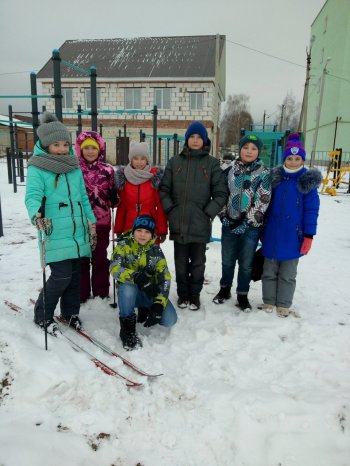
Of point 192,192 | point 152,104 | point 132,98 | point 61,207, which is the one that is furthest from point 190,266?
point 132,98

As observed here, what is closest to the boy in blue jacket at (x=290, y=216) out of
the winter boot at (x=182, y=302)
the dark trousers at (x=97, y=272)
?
A: the winter boot at (x=182, y=302)

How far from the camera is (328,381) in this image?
2486mm

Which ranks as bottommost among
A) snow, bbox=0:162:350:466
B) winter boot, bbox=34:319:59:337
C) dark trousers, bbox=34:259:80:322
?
snow, bbox=0:162:350:466

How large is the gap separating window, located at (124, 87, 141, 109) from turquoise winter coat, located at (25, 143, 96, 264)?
2140 centimetres

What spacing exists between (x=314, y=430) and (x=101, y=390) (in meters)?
1.33

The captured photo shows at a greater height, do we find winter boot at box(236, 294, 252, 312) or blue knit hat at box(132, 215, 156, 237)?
blue knit hat at box(132, 215, 156, 237)

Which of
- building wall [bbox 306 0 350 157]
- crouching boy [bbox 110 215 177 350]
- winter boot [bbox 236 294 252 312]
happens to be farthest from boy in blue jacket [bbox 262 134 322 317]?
building wall [bbox 306 0 350 157]

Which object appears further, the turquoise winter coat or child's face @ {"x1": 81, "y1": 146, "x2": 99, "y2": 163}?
child's face @ {"x1": 81, "y1": 146, "x2": 99, "y2": 163}

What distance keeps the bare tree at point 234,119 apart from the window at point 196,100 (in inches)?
1133

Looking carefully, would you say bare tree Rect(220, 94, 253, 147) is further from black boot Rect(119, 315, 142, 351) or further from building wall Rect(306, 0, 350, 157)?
black boot Rect(119, 315, 142, 351)

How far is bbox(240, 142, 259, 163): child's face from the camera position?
3.24 m

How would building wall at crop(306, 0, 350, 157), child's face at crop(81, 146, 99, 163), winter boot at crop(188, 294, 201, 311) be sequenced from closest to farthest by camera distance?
1. child's face at crop(81, 146, 99, 163)
2. winter boot at crop(188, 294, 201, 311)
3. building wall at crop(306, 0, 350, 157)

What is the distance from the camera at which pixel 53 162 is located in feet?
8.63

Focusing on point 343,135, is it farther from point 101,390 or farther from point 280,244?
point 101,390
